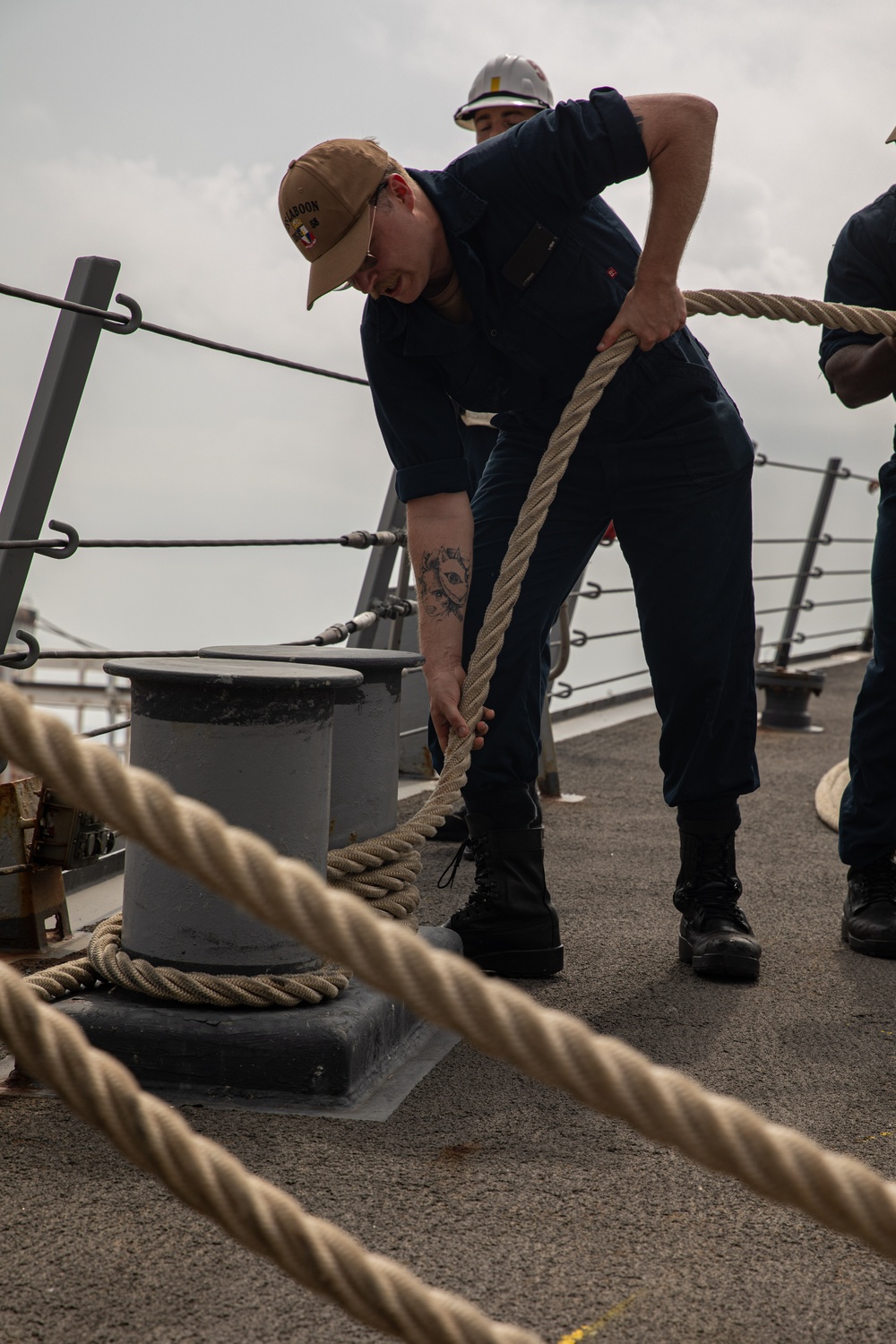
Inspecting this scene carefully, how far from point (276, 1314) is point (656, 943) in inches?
49.0

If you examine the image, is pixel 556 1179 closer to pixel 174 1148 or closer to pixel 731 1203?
pixel 731 1203

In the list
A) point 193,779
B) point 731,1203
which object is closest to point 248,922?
point 193,779

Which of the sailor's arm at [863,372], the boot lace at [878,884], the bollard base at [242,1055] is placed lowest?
the bollard base at [242,1055]

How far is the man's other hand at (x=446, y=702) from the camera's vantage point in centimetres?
183

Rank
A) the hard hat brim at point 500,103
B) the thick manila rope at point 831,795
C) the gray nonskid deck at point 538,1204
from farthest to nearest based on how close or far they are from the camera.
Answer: the thick manila rope at point 831,795 → the hard hat brim at point 500,103 → the gray nonskid deck at point 538,1204

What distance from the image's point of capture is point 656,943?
84.1 inches

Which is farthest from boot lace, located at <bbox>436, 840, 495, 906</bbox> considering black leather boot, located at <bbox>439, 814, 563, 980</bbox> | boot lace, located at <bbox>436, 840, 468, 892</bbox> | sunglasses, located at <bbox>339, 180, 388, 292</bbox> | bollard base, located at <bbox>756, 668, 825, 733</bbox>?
bollard base, located at <bbox>756, 668, 825, 733</bbox>

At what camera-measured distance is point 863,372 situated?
6.98 feet

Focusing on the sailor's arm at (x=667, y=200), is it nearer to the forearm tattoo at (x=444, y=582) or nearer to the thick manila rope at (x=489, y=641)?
the thick manila rope at (x=489, y=641)

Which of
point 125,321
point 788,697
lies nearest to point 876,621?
point 125,321

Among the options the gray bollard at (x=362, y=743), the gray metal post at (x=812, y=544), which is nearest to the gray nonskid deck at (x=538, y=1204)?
the gray bollard at (x=362, y=743)

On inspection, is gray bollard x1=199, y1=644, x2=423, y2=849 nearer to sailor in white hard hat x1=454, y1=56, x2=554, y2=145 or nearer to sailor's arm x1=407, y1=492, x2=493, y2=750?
sailor's arm x1=407, y1=492, x2=493, y2=750

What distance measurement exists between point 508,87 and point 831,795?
6.67 feet

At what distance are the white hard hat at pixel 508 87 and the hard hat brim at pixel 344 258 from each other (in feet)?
5.27
